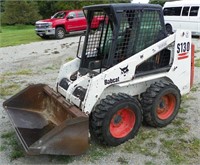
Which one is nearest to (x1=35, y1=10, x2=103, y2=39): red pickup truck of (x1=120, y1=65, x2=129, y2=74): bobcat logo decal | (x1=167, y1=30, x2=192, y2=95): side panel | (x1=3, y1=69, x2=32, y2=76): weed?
(x1=3, y1=69, x2=32, y2=76): weed

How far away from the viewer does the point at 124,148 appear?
3.96 m

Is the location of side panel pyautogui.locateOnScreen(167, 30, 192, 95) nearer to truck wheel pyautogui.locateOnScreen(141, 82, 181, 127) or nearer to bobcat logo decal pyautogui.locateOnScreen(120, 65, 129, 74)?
truck wheel pyautogui.locateOnScreen(141, 82, 181, 127)

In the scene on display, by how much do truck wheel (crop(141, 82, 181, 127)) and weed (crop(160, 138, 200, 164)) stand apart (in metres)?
0.42

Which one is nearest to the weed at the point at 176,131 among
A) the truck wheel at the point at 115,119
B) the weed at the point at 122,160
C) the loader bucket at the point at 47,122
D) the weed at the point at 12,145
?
the truck wheel at the point at 115,119

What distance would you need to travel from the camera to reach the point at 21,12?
26.4 m

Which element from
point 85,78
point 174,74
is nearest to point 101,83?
point 85,78

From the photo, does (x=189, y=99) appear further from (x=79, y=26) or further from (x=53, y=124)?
(x=79, y=26)

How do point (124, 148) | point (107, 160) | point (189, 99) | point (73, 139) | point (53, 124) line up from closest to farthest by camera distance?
point (73, 139)
point (107, 160)
point (124, 148)
point (53, 124)
point (189, 99)

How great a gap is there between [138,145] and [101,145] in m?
0.54

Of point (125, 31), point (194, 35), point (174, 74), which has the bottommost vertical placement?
point (194, 35)

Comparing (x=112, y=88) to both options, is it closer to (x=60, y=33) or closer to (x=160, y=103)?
(x=160, y=103)

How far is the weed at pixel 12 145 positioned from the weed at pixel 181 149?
6.76 ft

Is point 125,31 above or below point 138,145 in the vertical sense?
above

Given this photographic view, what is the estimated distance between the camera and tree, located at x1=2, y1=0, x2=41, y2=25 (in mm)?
26172
